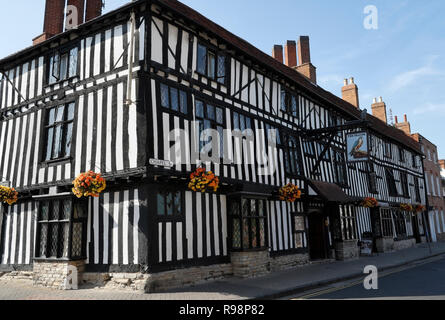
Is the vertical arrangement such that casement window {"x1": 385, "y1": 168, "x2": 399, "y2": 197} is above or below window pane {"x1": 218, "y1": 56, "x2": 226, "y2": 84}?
below

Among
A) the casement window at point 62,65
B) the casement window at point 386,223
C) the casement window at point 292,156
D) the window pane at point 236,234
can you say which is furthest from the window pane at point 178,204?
the casement window at point 386,223

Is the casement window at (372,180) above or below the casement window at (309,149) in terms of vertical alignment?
below

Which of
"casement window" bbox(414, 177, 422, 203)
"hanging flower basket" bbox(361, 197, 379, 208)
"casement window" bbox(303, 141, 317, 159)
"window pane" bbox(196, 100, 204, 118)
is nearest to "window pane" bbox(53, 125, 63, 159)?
"window pane" bbox(196, 100, 204, 118)

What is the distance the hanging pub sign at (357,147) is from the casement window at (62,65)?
36.2 ft

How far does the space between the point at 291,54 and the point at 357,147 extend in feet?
27.8

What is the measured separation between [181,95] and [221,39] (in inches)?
107

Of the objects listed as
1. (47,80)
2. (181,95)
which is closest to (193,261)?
(181,95)

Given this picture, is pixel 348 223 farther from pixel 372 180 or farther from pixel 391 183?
pixel 391 183

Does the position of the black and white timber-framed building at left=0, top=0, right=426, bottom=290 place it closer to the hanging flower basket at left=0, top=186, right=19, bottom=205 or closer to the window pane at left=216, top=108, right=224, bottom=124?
the window pane at left=216, top=108, right=224, bottom=124

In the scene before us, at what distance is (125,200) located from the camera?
365 inches

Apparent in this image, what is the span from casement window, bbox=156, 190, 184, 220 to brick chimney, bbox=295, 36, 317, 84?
13179 millimetres

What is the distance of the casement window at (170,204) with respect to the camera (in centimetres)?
916

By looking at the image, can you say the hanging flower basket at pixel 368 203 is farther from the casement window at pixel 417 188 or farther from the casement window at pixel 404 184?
the casement window at pixel 417 188

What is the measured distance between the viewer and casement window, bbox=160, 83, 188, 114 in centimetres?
984
